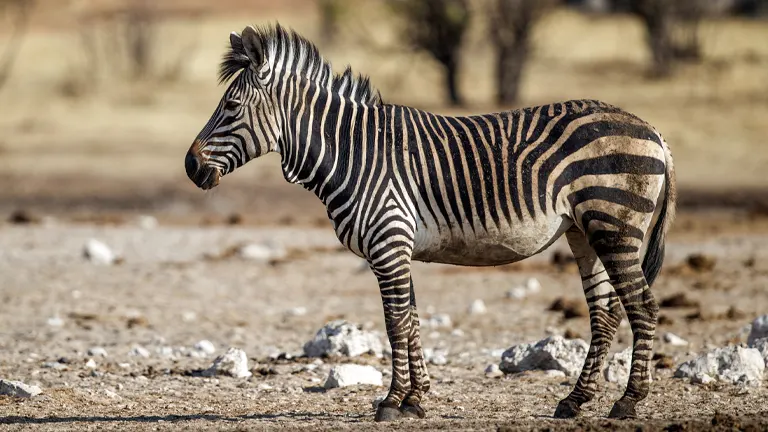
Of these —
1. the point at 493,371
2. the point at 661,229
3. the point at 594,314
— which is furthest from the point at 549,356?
the point at 661,229

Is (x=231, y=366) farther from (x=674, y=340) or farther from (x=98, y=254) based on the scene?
(x=98, y=254)

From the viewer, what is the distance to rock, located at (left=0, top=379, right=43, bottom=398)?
747cm

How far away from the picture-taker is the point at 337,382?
25.5ft

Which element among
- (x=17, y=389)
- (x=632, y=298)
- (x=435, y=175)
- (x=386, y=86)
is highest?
(x=386, y=86)

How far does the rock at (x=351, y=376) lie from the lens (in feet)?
25.5

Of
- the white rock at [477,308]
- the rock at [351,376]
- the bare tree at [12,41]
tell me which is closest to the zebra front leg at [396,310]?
the rock at [351,376]

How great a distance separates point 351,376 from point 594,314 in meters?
1.72

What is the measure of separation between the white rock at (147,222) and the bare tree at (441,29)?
9326 mm

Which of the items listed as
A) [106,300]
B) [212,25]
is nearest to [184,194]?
[106,300]

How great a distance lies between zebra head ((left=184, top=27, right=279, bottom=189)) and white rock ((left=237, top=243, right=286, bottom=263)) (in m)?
7.02

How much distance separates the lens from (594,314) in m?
6.96

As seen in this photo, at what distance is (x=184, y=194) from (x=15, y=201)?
2461 mm

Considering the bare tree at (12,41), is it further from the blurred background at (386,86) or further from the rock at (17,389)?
the rock at (17,389)

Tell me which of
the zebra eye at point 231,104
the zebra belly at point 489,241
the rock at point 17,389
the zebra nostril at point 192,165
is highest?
the zebra eye at point 231,104
